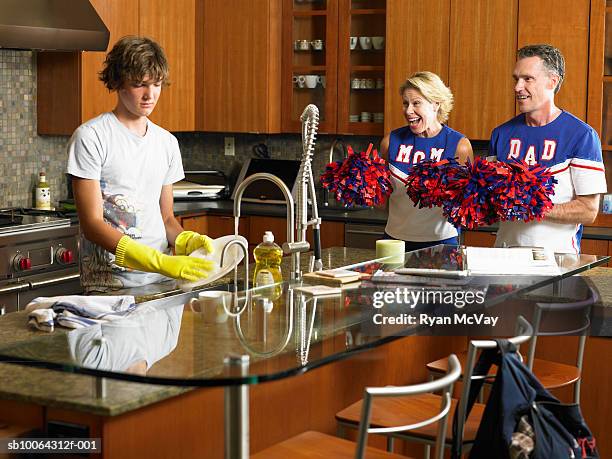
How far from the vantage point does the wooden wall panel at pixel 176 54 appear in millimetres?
5645

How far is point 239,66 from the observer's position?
19.3ft

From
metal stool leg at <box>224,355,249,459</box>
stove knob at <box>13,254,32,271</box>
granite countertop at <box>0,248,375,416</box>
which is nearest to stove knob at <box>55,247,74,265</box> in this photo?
stove knob at <box>13,254,32,271</box>

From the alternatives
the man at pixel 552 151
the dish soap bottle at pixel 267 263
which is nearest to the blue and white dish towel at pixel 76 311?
the dish soap bottle at pixel 267 263

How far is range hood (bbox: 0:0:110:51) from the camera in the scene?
4.51m

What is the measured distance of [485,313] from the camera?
2623 mm

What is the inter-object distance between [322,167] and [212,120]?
2.44 feet

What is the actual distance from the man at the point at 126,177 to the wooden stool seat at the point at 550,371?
83 centimetres

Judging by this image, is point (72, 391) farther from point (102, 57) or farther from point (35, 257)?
point (102, 57)

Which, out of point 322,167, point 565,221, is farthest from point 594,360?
point 322,167

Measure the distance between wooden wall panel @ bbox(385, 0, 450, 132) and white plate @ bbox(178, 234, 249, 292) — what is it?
2.69m

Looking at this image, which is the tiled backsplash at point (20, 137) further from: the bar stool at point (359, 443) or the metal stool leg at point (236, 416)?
the metal stool leg at point (236, 416)

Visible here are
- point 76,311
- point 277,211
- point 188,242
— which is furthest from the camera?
point 277,211

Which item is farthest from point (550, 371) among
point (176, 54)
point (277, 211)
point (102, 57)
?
point (176, 54)

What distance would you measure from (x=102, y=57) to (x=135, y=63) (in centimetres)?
236
